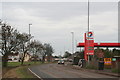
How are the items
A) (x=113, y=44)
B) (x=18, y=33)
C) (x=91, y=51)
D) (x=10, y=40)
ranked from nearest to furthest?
1. (x=91, y=51)
2. (x=10, y=40)
3. (x=18, y=33)
4. (x=113, y=44)

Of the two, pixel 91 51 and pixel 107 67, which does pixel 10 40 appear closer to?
pixel 91 51

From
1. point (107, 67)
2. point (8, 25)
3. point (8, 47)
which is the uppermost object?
point (8, 25)

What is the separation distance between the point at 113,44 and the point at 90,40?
25.9 meters

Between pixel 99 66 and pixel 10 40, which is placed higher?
Answer: pixel 10 40

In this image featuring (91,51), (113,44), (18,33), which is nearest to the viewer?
(91,51)

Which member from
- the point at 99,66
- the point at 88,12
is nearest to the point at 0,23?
the point at 88,12

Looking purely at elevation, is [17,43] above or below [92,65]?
above

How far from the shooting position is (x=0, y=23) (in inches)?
1689

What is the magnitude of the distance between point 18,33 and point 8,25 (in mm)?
3339

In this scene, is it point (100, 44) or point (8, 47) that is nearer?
point (8, 47)

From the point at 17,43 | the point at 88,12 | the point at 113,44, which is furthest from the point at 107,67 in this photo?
the point at 113,44

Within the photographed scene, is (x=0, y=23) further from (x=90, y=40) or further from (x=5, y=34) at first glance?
(x=90, y=40)

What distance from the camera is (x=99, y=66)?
33.8m

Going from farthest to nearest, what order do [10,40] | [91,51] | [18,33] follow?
1. [18,33]
2. [10,40]
3. [91,51]
